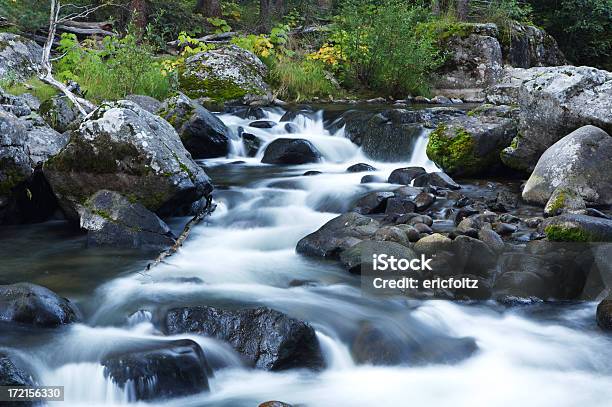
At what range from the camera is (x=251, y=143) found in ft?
39.4

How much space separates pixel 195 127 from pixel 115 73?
2.40 meters

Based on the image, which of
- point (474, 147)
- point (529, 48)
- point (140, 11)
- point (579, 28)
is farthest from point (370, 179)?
point (579, 28)

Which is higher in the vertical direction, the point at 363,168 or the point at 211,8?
the point at 211,8

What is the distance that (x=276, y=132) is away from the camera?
12.8m

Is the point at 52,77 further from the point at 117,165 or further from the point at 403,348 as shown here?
the point at 403,348

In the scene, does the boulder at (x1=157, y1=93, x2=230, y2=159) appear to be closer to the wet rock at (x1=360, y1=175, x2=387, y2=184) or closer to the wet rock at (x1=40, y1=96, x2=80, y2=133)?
the wet rock at (x1=40, y1=96, x2=80, y2=133)

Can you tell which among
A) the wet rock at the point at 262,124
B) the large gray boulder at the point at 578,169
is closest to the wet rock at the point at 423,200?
the large gray boulder at the point at 578,169

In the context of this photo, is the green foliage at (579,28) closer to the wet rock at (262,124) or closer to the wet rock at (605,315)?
the wet rock at (262,124)

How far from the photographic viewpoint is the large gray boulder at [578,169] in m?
8.12

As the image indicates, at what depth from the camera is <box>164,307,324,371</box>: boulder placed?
192 inches

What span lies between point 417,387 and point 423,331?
837 mm

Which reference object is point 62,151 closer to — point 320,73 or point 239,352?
point 239,352

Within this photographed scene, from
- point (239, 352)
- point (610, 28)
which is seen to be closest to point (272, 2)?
point (610, 28)

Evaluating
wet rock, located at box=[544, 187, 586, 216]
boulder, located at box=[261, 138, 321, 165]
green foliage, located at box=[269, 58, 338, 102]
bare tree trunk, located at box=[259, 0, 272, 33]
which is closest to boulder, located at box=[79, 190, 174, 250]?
boulder, located at box=[261, 138, 321, 165]
